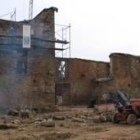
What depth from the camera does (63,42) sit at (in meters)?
32.5

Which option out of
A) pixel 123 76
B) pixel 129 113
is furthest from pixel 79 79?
pixel 129 113

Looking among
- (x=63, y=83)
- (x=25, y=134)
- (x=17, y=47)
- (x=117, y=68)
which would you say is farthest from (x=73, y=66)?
(x=25, y=134)

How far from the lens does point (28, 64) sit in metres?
30.6

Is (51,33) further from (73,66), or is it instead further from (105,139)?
(105,139)

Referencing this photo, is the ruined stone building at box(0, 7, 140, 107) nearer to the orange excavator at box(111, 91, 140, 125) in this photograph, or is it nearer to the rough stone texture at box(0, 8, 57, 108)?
the rough stone texture at box(0, 8, 57, 108)

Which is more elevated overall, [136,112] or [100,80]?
[100,80]

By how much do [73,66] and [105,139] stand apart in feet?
97.2

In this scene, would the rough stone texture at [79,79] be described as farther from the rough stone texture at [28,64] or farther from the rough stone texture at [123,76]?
the rough stone texture at [28,64]

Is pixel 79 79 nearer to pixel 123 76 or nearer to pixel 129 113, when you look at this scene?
pixel 123 76

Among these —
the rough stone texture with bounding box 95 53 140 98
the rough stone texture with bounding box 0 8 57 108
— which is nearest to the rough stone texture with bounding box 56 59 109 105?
the rough stone texture with bounding box 95 53 140 98

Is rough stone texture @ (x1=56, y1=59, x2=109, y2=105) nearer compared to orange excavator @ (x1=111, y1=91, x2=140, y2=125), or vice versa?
orange excavator @ (x1=111, y1=91, x2=140, y2=125)

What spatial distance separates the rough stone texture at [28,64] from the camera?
1164 inches

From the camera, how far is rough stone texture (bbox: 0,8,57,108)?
97.0 ft

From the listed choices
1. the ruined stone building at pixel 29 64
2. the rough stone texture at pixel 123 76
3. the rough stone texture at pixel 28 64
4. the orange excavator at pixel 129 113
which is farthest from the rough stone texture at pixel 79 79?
the orange excavator at pixel 129 113
